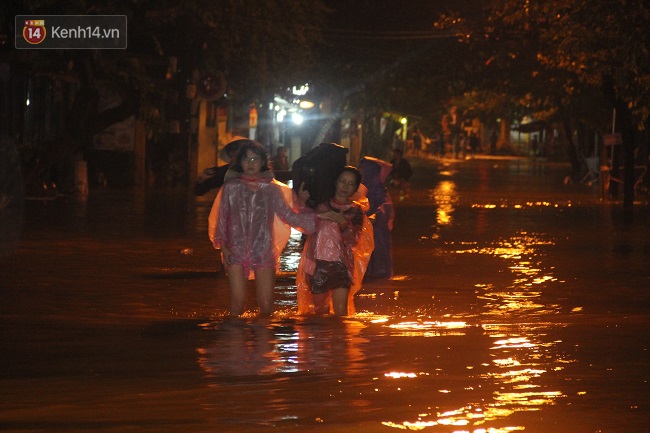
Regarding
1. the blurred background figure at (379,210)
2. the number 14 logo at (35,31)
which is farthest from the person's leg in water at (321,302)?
the number 14 logo at (35,31)

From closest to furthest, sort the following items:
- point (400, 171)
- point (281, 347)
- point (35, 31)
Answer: point (281, 347) < point (35, 31) < point (400, 171)

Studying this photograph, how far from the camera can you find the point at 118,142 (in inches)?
1405

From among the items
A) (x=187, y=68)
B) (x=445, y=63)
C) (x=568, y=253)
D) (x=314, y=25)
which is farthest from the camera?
(x=314, y=25)

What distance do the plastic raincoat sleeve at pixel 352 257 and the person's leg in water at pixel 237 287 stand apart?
19.1 inches

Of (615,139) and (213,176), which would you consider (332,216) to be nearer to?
(213,176)

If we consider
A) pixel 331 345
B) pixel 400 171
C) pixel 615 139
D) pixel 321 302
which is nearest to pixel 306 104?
pixel 400 171

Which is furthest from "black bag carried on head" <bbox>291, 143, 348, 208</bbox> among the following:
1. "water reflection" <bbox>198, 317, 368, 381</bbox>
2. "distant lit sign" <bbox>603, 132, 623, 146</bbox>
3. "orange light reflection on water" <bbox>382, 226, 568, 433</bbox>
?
"distant lit sign" <bbox>603, 132, 623, 146</bbox>

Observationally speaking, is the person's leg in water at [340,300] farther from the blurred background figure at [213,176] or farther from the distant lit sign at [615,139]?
the distant lit sign at [615,139]

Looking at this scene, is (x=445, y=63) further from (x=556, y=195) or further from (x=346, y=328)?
(x=346, y=328)

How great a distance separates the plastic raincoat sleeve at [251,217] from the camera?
10.4m

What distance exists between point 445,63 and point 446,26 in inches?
368

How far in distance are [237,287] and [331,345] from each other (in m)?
1.52

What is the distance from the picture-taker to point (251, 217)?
34.1 feet

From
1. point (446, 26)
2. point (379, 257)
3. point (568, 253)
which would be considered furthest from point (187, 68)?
point (379, 257)
